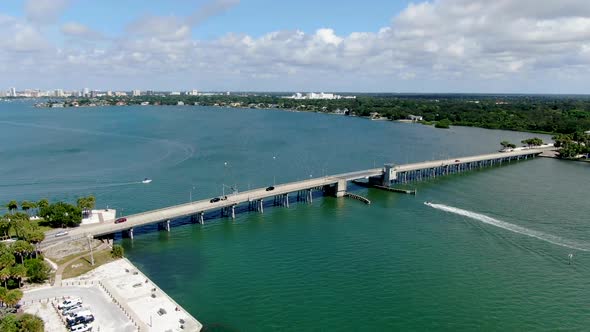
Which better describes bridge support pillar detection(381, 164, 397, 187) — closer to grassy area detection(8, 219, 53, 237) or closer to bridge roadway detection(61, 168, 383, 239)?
bridge roadway detection(61, 168, 383, 239)

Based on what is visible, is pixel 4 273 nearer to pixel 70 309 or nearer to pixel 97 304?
pixel 70 309

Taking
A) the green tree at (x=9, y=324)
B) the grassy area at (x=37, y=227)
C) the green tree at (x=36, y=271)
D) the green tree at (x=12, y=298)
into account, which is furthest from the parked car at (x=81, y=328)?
the grassy area at (x=37, y=227)

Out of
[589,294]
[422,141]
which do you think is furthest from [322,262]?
[422,141]

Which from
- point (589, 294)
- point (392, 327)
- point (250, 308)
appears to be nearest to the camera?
point (392, 327)

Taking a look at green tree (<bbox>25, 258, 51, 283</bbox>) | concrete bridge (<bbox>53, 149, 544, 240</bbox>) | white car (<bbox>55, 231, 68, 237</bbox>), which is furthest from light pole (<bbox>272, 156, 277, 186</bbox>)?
green tree (<bbox>25, 258, 51, 283</bbox>)

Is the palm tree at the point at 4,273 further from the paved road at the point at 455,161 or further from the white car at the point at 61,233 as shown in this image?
the paved road at the point at 455,161

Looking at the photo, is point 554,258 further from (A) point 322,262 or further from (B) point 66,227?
(B) point 66,227

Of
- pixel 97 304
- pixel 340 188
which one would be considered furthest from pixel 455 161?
pixel 97 304
